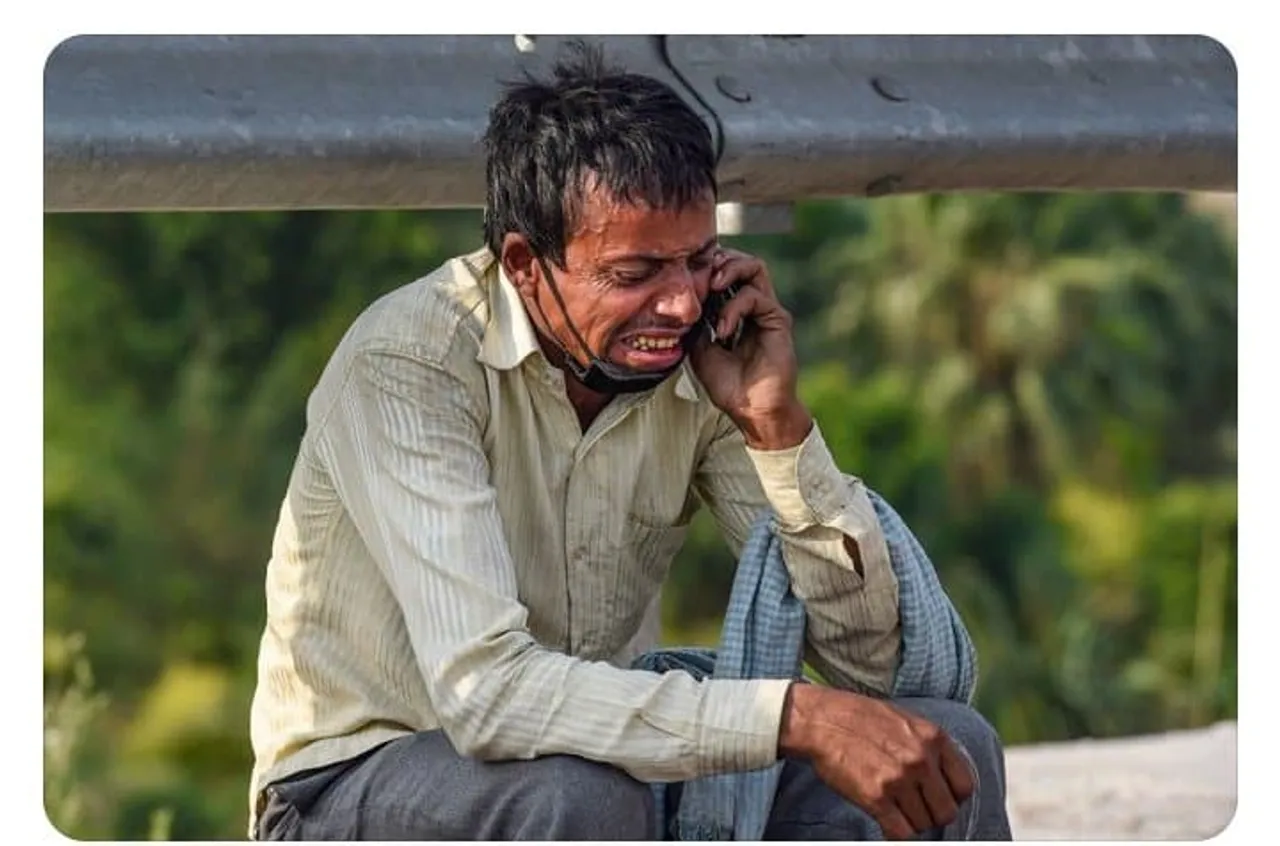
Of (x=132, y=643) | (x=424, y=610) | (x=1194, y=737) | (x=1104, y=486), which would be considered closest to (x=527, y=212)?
(x=424, y=610)

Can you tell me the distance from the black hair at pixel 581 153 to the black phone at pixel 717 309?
16 cm

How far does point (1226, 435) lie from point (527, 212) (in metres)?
18.1

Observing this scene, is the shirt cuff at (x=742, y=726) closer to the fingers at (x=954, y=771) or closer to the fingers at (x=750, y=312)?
the fingers at (x=954, y=771)

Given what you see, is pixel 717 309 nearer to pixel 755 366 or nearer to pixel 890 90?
pixel 755 366

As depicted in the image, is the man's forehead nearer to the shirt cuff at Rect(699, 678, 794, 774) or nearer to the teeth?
the teeth

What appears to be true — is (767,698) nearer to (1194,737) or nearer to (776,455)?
(776,455)

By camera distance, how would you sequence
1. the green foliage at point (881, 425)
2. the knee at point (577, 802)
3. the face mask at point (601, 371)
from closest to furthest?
the knee at point (577, 802)
the face mask at point (601, 371)
the green foliage at point (881, 425)

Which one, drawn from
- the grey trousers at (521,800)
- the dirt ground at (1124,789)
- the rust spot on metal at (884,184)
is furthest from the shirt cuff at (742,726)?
the dirt ground at (1124,789)

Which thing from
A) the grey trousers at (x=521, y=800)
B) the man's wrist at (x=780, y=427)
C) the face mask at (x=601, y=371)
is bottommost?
the grey trousers at (x=521, y=800)

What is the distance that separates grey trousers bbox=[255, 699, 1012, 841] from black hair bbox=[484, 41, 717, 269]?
673 millimetres

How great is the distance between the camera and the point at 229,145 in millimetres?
3986

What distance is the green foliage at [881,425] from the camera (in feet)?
62.0

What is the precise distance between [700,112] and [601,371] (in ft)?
2.10

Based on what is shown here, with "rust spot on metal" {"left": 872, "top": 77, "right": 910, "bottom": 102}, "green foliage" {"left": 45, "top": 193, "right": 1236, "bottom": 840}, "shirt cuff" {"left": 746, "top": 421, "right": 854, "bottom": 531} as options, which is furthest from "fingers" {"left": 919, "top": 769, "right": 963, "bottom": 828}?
"green foliage" {"left": 45, "top": 193, "right": 1236, "bottom": 840}
